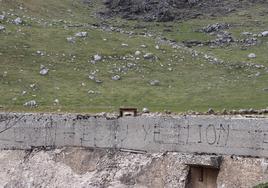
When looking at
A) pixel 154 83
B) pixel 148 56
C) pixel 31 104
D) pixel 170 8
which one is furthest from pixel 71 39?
pixel 170 8

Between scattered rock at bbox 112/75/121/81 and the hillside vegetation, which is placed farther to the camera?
scattered rock at bbox 112/75/121/81

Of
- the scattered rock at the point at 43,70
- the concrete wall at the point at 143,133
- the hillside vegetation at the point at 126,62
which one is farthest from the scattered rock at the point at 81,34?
the concrete wall at the point at 143,133

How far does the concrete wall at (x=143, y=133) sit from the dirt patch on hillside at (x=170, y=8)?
39260mm

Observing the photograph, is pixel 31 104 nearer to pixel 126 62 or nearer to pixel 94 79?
pixel 94 79

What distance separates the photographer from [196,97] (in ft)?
138

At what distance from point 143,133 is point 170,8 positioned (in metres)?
46.2

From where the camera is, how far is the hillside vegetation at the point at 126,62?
41562 millimetres

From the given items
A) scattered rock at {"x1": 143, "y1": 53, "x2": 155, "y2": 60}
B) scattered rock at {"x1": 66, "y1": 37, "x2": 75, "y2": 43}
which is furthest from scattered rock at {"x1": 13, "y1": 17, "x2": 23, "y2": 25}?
scattered rock at {"x1": 143, "y1": 53, "x2": 155, "y2": 60}

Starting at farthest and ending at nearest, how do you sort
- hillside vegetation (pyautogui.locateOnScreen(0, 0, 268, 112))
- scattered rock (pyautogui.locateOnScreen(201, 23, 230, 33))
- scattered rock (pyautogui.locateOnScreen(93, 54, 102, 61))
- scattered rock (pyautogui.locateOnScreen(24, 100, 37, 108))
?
scattered rock (pyautogui.locateOnScreen(201, 23, 230, 33)) → scattered rock (pyautogui.locateOnScreen(93, 54, 102, 61)) → hillside vegetation (pyautogui.locateOnScreen(0, 0, 268, 112)) → scattered rock (pyautogui.locateOnScreen(24, 100, 37, 108))

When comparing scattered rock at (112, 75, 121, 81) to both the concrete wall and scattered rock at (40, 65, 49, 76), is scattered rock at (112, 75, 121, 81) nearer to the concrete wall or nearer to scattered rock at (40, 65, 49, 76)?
scattered rock at (40, 65, 49, 76)

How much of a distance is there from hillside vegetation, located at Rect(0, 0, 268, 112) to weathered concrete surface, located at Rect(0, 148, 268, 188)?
31.7ft

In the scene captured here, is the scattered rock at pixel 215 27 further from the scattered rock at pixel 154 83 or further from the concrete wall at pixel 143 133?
the concrete wall at pixel 143 133

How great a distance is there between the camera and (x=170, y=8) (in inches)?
2677

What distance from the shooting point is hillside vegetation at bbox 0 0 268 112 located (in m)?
41.6
